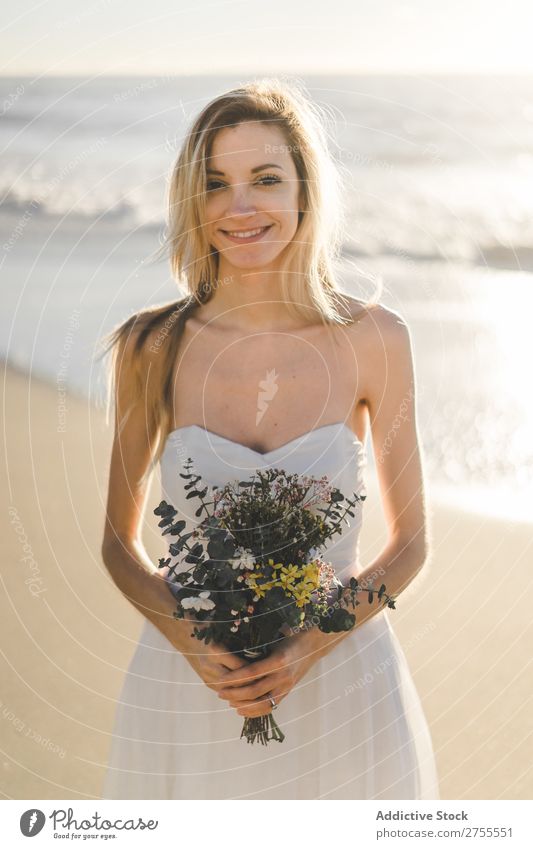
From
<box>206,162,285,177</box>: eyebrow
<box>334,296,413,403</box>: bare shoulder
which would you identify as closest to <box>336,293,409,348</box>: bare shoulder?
<box>334,296,413,403</box>: bare shoulder

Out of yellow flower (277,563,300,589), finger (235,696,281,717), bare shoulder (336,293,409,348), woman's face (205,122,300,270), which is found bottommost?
finger (235,696,281,717)

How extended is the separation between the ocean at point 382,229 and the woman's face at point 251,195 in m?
3.25

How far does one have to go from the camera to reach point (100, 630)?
580 cm

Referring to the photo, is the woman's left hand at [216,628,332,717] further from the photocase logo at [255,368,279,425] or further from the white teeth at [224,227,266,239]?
the white teeth at [224,227,266,239]

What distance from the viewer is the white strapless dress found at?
3.05 meters

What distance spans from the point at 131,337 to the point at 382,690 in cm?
120

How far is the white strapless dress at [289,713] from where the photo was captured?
3.05 meters

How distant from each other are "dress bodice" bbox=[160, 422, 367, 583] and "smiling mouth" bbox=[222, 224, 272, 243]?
53 centimetres

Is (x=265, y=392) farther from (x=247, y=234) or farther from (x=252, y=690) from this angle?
(x=252, y=690)

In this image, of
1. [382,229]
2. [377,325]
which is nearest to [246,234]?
[377,325]
